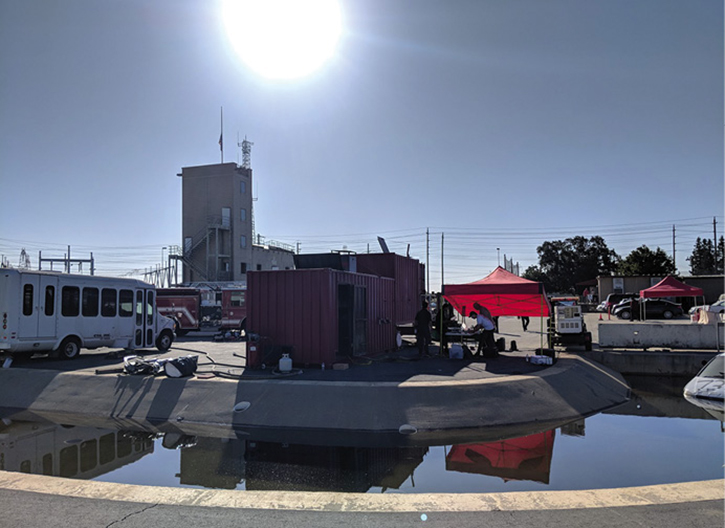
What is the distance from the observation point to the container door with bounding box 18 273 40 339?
49.7ft

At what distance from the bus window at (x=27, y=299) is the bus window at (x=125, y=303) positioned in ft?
10.5

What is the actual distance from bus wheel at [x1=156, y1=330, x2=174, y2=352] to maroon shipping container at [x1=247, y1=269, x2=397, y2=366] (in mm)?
6726

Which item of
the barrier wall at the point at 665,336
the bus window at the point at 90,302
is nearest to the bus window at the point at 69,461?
the bus window at the point at 90,302

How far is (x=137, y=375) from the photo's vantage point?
13.8 metres

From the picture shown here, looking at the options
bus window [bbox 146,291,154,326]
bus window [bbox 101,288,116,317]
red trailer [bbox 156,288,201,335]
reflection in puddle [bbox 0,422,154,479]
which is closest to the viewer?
reflection in puddle [bbox 0,422,154,479]

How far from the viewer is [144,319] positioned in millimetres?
19234

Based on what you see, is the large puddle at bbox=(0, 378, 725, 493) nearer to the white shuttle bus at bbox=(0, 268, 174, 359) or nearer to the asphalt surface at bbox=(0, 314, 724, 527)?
the asphalt surface at bbox=(0, 314, 724, 527)

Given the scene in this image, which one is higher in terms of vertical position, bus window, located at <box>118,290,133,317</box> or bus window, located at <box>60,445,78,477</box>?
bus window, located at <box>118,290,133,317</box>

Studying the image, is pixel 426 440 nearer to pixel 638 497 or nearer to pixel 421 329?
pixel 638 497

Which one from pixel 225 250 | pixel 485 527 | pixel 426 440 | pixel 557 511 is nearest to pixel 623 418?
pixel 426 440

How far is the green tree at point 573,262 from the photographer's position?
85625 mm

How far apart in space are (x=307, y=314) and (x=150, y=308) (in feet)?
26.7

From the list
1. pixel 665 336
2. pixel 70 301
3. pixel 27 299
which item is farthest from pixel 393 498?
pixel 665 336

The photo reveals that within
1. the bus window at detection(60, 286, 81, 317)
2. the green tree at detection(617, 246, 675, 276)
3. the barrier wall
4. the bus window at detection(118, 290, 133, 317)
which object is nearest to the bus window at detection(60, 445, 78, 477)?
the bus window at detection(60, 286, 81, 317)
